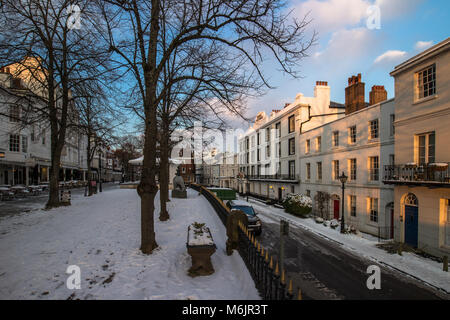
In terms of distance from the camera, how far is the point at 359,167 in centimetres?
1927

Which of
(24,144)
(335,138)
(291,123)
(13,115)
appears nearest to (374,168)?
(335,138)

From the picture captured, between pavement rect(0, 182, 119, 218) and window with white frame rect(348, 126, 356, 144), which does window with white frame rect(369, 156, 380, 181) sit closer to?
window with white frame rect(348, 126, 356, 144)

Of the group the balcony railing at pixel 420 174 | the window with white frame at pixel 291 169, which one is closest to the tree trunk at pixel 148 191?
the balcony railing at pixel 420 174

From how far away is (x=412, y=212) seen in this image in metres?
13.8

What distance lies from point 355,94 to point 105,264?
25.3 meters

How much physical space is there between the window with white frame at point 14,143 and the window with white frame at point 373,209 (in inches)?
1527

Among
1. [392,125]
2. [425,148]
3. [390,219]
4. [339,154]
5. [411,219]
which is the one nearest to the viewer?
[425,148]

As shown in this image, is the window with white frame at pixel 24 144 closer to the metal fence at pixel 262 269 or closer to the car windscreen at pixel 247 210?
the car windscreen at pixel 247 210

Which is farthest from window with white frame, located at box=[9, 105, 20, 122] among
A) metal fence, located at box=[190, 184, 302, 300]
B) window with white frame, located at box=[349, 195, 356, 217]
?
window with white frame, located at box=[349, 195, 356, 217]

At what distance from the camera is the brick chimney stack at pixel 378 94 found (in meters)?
21.5

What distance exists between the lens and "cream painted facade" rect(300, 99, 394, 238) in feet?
54.8

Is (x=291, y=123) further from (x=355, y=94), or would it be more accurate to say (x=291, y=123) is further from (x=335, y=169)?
(x=335, y=169)

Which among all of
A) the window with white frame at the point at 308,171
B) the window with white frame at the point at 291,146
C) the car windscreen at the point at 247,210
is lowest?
the car windscreen at the point at 247,210
